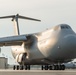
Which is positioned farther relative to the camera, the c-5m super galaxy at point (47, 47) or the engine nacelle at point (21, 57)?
the engine nacelle at point (21, 57)

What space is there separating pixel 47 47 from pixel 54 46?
134 centimetres

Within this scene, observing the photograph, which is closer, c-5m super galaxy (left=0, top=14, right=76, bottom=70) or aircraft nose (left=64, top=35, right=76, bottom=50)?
aircraft nose (left=64, top=35, right=76, bottom=50)

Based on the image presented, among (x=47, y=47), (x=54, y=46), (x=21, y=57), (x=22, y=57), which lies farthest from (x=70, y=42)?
(x=21, y=57)

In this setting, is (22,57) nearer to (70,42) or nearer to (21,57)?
(21,57)

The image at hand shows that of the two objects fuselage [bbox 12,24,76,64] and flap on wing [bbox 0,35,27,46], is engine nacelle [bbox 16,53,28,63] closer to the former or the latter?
fuselage [bbox 12,24,76,64]

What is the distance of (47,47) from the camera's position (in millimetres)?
35875

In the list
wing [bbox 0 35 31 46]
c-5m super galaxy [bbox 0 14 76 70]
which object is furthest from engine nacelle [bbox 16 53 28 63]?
wing [bbox 0 35 31 46]

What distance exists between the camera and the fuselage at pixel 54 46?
33688mm

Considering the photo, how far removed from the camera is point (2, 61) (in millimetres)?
70750

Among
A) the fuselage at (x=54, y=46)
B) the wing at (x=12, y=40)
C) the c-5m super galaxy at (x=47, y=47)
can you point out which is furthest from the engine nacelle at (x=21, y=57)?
the wing at (x=12, y=40)

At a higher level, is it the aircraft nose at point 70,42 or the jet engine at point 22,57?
the aircraft nose at point 70,42

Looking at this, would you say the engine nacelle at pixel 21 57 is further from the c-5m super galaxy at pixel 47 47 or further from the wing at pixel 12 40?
the wing at pixel 12 40

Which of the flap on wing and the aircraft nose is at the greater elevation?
the flap on wing

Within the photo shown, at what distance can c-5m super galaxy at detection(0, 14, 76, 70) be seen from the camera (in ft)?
111
